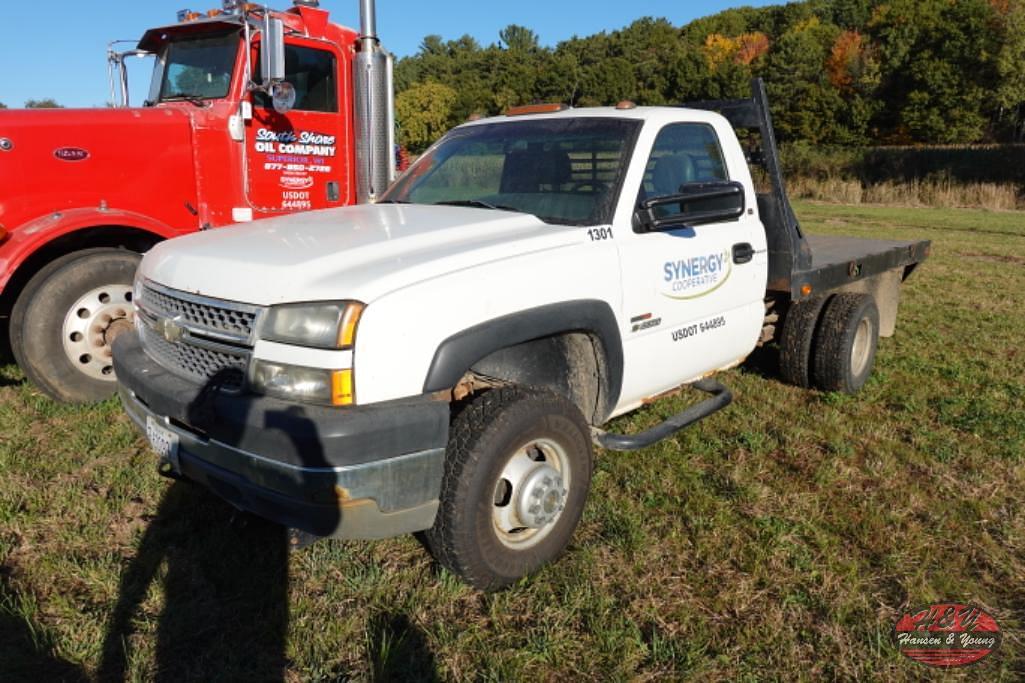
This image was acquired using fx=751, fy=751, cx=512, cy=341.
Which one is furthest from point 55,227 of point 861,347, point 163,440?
point 861,347

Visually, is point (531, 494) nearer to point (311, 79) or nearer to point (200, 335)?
point (200, 335)

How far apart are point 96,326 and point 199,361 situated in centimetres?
249

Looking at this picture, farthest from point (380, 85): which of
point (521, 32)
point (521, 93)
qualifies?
point (521, 32)

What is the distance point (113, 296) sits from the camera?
4902mm

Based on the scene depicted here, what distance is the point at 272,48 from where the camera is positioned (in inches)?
189

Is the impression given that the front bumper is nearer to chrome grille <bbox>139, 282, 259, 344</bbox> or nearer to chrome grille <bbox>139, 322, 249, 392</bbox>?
chrome grille <bbox>139, 322, 249, 392</bbox>

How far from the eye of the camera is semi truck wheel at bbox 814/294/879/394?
204 inches

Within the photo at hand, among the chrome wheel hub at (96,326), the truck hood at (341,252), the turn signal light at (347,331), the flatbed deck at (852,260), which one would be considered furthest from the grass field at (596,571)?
the truck hood at (341,252)

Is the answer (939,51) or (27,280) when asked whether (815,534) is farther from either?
(939,51)

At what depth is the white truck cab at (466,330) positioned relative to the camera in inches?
98.3

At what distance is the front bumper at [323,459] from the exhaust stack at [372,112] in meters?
3.67

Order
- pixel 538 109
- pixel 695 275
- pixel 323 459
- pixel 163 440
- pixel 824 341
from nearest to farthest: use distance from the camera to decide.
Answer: pixel 323 459
pixel 163 440
pixel 695 275
pixel 538 109
pixel 824 341

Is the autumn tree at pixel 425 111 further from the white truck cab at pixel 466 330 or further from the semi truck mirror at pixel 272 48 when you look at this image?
the white truck cab at pixel 466 330

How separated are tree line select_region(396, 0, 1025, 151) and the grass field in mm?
34829
